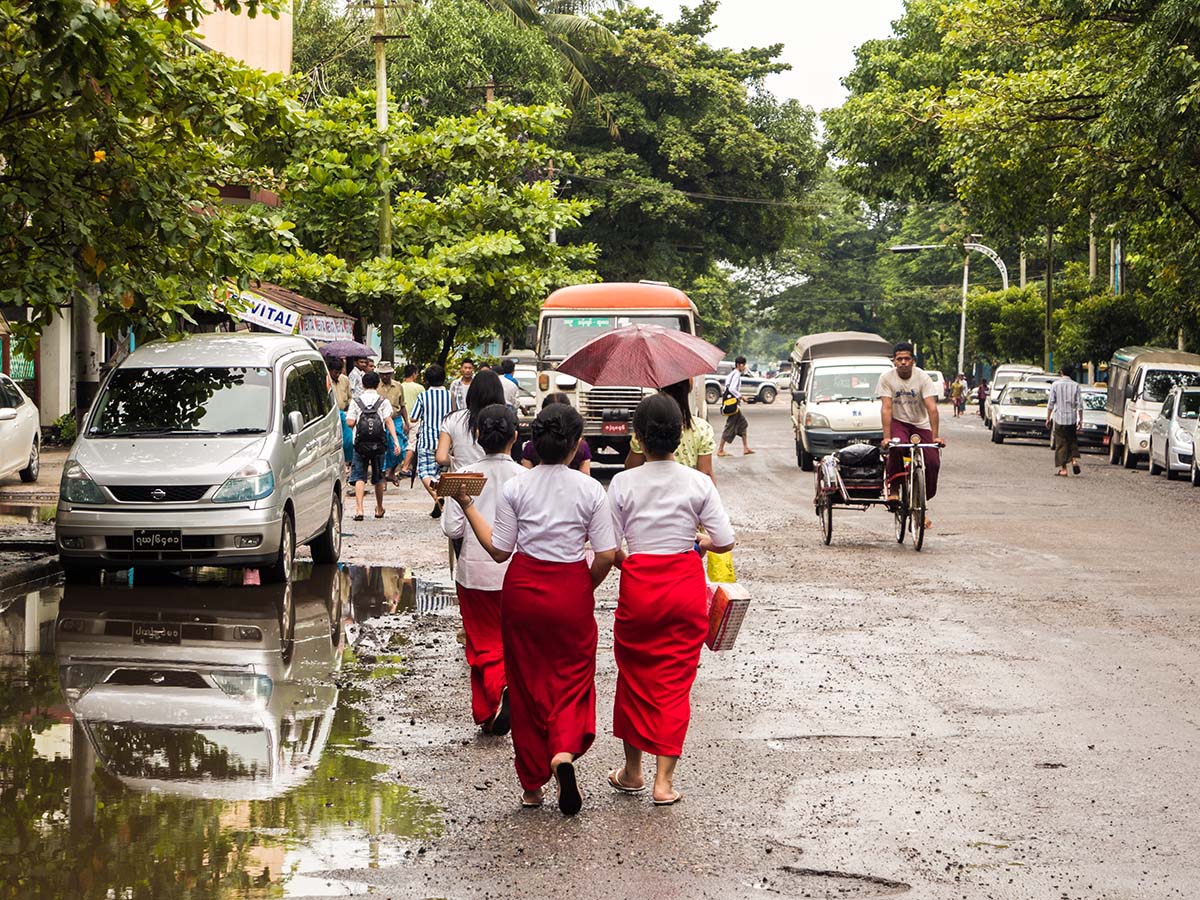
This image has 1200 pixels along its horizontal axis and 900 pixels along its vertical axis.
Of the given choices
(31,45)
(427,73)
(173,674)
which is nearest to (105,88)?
(31,45)

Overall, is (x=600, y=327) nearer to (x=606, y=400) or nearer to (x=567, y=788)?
(x=606, y=400)

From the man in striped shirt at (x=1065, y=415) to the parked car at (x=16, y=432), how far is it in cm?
1609

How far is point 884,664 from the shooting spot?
387 inches

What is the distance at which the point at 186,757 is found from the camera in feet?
23.8

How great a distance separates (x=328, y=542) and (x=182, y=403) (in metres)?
2.17

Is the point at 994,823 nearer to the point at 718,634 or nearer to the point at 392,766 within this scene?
the point at 718,634

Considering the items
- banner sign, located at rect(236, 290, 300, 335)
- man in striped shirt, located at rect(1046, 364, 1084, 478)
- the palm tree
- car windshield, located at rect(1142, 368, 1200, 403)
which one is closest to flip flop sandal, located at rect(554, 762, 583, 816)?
banner sign, located at rect(236, 290, 300, 335)

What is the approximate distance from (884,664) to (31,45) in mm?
6911

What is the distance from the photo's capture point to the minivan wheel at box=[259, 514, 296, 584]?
511 inches

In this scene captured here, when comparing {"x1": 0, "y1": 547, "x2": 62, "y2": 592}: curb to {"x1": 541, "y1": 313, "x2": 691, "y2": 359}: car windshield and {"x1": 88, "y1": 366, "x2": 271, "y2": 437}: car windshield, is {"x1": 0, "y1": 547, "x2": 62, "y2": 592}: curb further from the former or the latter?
{"x1": 541, "y1": 313, "x2": 691, "y2": 359}: car windshield

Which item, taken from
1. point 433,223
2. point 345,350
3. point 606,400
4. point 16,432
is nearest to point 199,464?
point 16,432

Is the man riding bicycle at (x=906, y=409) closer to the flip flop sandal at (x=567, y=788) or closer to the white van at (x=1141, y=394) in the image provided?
the flip flop sandal at (x=567, y=788)

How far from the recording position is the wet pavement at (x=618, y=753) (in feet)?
18.6

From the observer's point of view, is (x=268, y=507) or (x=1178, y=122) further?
(x=1178, y=122)
